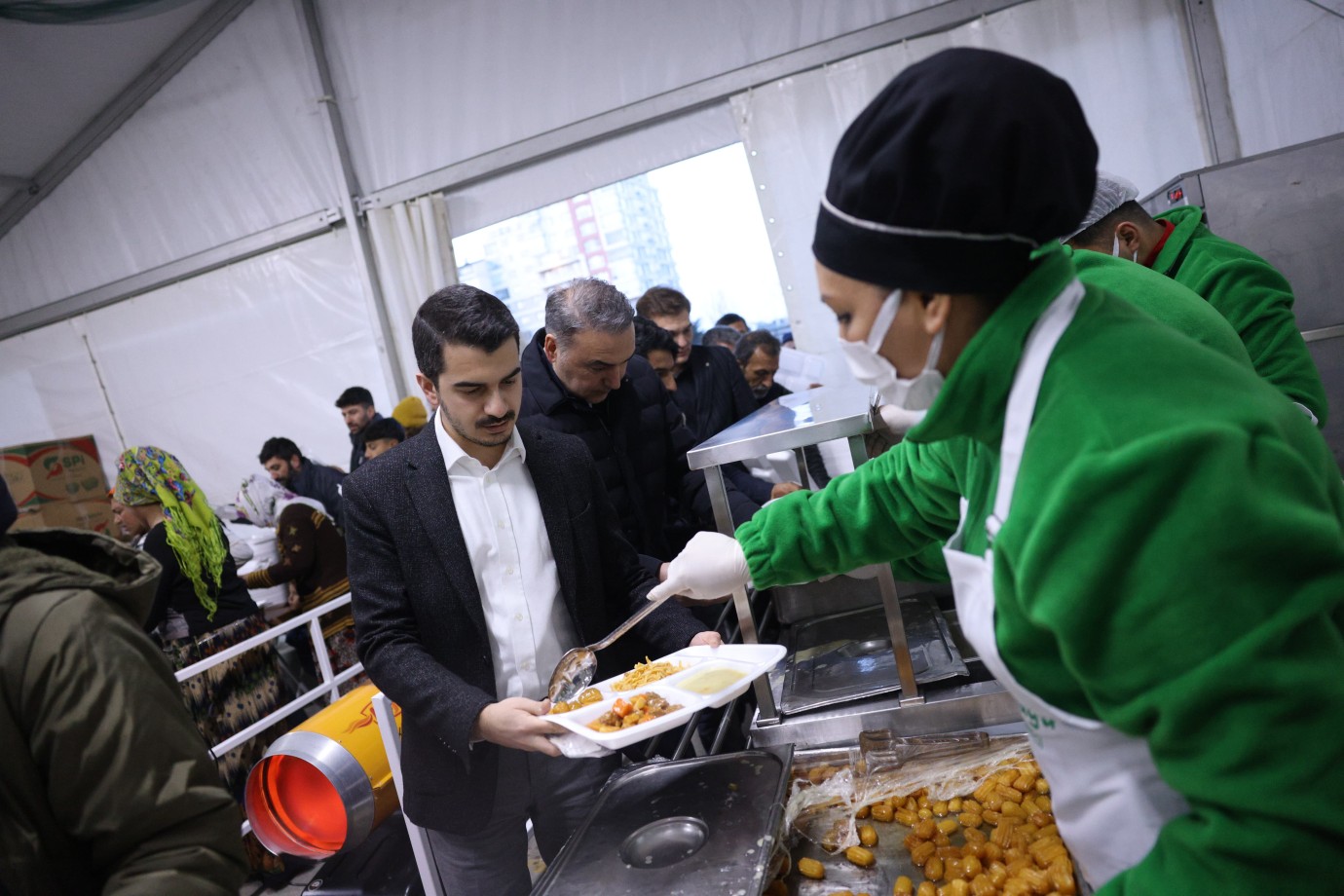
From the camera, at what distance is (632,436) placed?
9.01ft

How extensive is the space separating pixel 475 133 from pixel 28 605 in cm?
573

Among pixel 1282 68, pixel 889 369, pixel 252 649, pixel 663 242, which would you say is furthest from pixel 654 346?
pixel 1282 68

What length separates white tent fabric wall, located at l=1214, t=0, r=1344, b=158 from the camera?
367 centimetres

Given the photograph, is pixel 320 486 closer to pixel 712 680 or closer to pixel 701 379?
pixel 701 379

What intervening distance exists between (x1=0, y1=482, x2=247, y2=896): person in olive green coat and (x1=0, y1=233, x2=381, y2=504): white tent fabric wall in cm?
576

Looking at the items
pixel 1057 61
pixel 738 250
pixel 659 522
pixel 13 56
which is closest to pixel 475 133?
pixel 738 250

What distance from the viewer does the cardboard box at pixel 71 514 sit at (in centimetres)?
692

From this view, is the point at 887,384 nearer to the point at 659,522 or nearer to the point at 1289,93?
the point at 659,522

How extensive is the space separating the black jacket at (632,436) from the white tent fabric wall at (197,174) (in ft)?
15.5

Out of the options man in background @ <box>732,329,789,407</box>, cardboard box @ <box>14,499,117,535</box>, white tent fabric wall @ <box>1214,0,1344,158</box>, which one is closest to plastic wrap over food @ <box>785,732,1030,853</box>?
man in background @ <box>732,329,789,407</box>

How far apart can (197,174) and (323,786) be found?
6.13 m

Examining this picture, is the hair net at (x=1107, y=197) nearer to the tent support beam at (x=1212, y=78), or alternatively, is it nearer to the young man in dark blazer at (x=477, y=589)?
the young man in dark blazer at (x=477, y=589)

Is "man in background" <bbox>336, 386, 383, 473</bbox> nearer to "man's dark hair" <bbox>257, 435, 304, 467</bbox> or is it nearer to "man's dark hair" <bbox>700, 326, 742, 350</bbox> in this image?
"man's dark hair" <bbox>257, 435, 304, 467</bbox>

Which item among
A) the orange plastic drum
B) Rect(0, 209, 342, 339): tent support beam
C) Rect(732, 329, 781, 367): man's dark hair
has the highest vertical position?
Rect(0, 209, 342, 339): tent support beam
